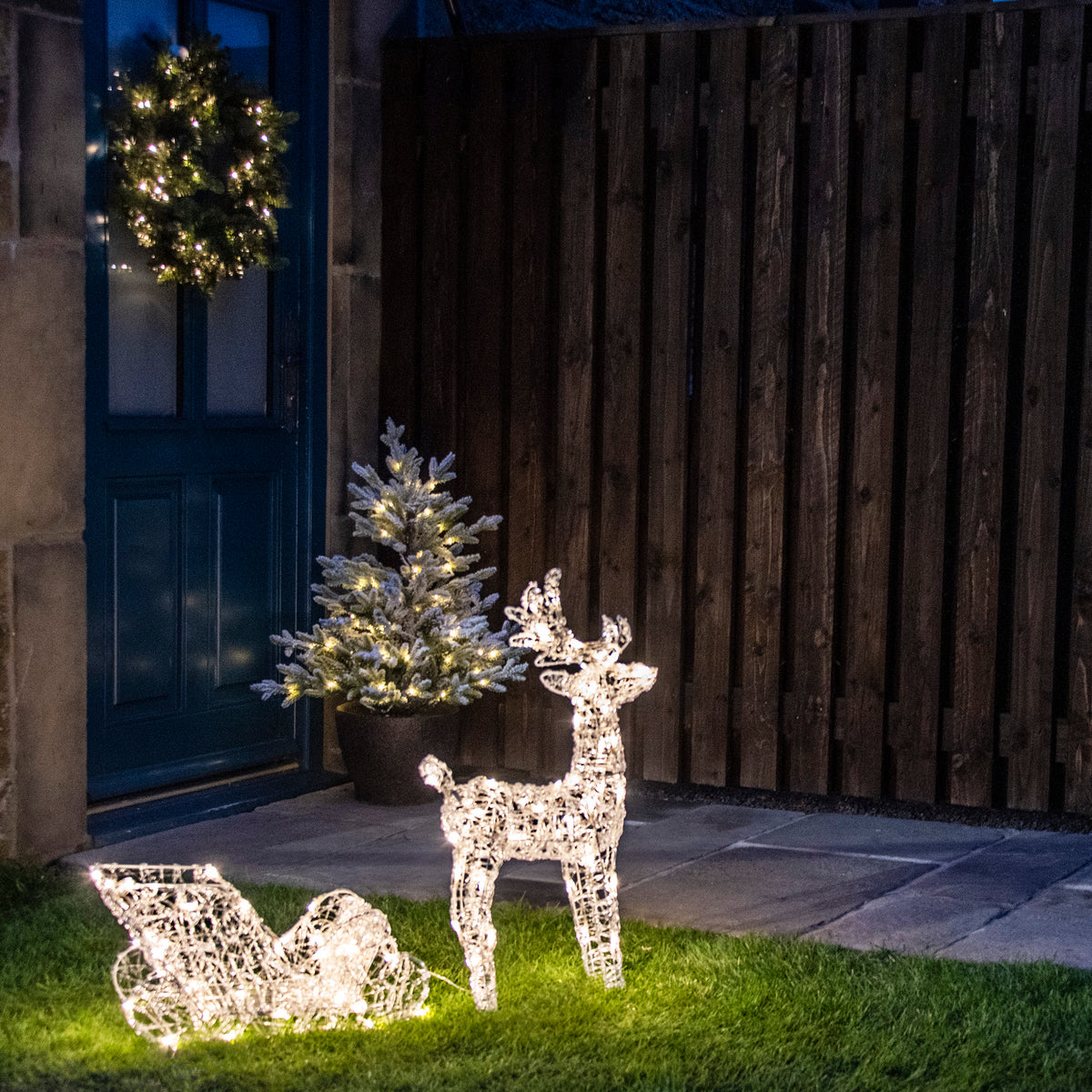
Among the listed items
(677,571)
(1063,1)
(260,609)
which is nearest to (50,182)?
(260,609)

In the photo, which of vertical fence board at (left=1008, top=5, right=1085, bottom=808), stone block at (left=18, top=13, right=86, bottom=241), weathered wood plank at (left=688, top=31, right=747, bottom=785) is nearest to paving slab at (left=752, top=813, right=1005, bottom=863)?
vertical fence board at (left=1008, top=5, right=1085, bottom=808)

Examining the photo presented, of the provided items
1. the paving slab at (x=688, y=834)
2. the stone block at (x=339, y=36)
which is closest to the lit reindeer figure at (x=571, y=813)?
the paving slab at (x=688, y=834)

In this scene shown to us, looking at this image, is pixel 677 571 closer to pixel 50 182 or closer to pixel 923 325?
pixel 923 325

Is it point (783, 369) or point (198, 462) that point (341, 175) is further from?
point (783, 369)

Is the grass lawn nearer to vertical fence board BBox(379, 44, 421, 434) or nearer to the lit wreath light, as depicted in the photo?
the lit wreath light

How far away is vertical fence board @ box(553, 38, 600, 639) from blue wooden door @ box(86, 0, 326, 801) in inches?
40.9

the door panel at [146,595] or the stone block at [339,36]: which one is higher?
the stone block at [339,36]

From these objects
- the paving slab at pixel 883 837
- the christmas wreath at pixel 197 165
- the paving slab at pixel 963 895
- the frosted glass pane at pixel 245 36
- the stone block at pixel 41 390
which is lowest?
the paving slab at pixel 883 837

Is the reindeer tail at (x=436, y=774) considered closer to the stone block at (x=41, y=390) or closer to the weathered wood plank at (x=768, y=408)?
the stone block at (x=41, y=390)

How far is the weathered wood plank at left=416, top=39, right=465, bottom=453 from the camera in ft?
23.8

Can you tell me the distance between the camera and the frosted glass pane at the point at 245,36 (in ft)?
22.0

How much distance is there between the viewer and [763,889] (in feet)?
18.3

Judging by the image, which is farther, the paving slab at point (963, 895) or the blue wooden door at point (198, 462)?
the blue wooden door at point (198, 462)

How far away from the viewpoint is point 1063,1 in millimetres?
6344
